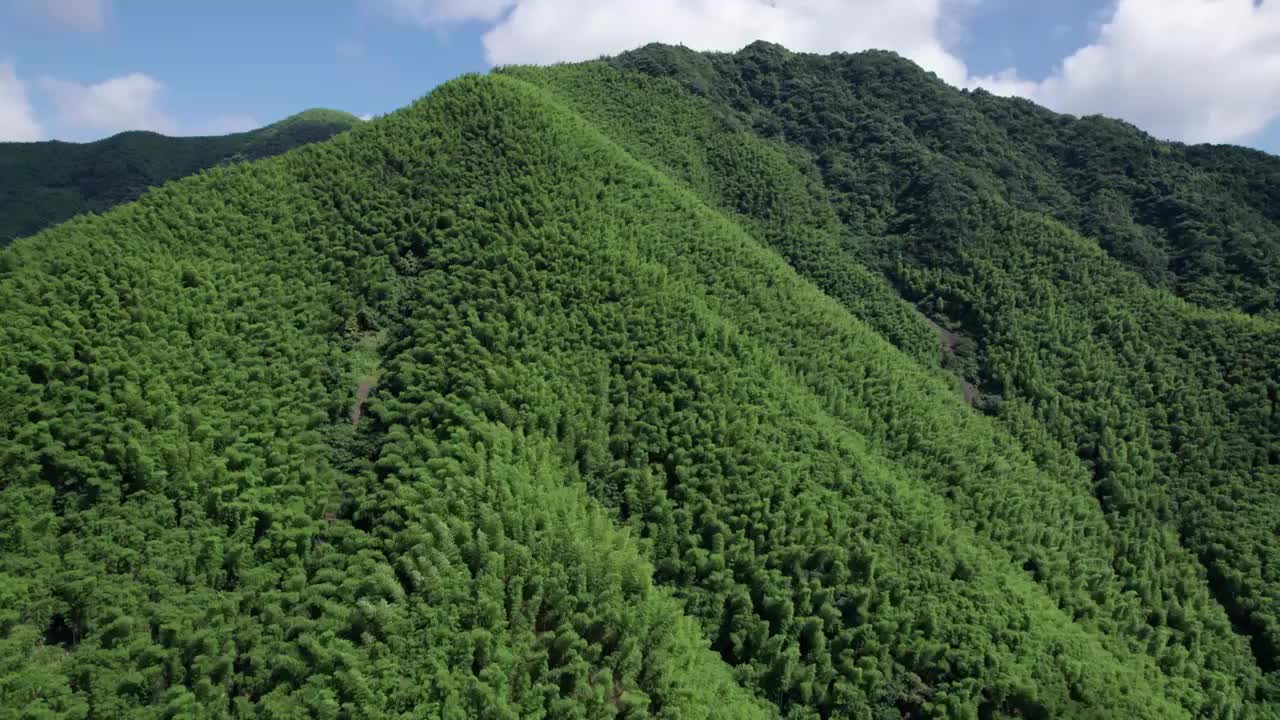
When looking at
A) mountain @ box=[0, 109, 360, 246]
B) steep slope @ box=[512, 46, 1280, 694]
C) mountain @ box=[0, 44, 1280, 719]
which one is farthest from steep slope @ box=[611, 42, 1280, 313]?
mountain @ box=[0, 109, 360, 246]

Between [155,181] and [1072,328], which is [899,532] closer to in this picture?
[1072,328]

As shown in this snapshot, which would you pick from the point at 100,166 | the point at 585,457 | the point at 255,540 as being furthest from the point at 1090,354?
the point at 100,166

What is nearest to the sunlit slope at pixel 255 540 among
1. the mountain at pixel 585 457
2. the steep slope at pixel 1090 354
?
the mountain at pixel 585 457

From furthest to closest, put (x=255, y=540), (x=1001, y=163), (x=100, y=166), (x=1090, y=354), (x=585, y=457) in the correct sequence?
(x=100, y=166), (x=1001, y=163), (x=1090, y=354), (x=585, y=457), (x=255, y=540)

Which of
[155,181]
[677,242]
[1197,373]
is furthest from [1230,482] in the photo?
[155,181]

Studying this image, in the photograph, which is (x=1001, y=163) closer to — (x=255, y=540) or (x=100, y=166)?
(x=255, y=540)

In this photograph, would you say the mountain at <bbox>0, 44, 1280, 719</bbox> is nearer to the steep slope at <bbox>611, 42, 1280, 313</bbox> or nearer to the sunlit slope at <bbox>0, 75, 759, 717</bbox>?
the sunlit slope at <bbox>0, 75, 759, 717</bbox>
